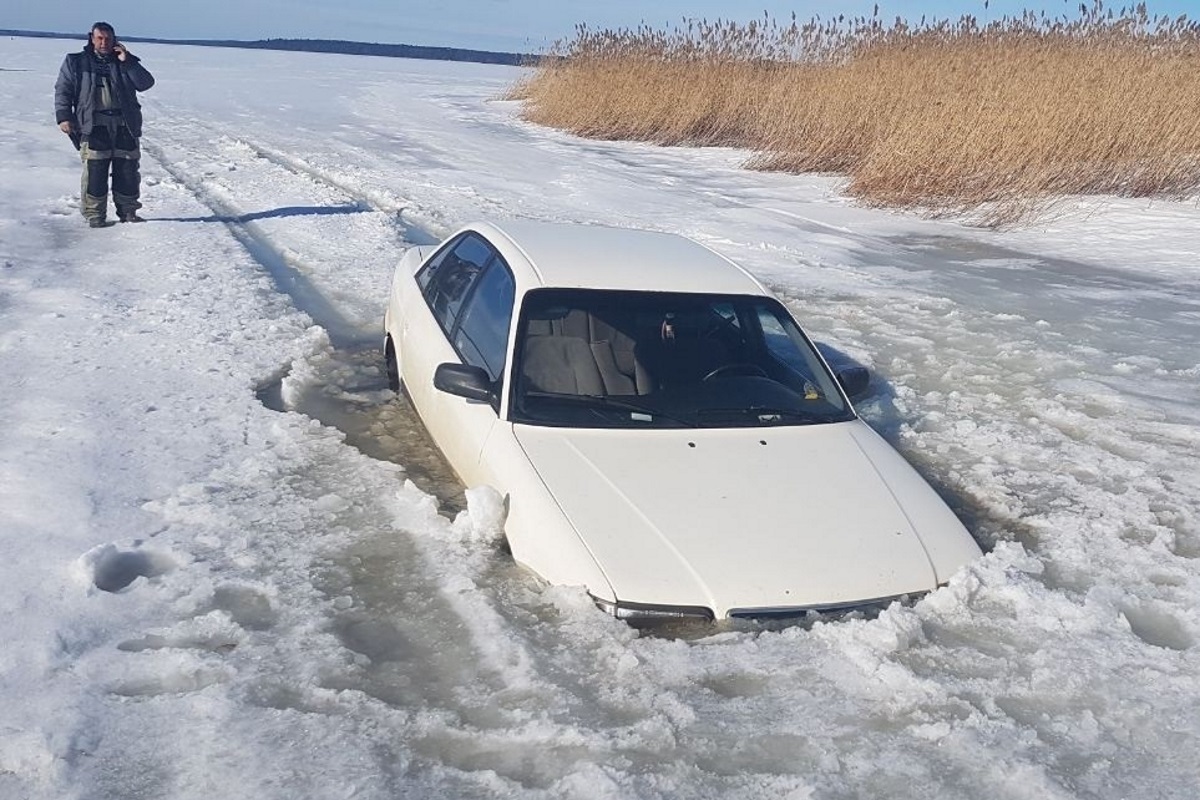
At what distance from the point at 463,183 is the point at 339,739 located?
13.1 meters

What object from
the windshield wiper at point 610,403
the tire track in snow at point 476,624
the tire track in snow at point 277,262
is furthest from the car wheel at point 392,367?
the windshield wiper at point 610,403

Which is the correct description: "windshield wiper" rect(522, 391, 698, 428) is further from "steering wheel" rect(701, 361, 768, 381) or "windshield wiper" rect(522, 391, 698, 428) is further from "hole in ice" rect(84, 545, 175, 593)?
"hole in ice" rect(84, 545, 175, 593)

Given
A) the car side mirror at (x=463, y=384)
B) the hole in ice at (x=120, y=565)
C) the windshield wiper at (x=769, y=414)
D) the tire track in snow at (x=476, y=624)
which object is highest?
the windshield wiper at (x=769, y=414)

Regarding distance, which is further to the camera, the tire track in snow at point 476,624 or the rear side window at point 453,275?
the rear side window at point 453,275

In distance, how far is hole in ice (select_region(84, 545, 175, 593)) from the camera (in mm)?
4230

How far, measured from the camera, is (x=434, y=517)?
4.81m

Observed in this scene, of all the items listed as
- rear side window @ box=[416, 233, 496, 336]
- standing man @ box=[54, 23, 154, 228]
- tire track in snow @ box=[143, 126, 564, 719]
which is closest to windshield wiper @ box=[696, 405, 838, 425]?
tire track in snow @ box=[143, 126, 564, 719]

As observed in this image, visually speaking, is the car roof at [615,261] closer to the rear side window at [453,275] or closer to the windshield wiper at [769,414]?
the rear side window at [453,275]

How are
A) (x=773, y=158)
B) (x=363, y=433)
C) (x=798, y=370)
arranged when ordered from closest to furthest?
(x=798, y=370) < (x=363, y=433) < (x=773, y=158)

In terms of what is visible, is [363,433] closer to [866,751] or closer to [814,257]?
[866,751]

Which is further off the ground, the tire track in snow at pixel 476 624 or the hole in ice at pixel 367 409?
the tire track in snow at pixel 476 624

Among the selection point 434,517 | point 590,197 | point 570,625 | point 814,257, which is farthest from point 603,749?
point 590,197

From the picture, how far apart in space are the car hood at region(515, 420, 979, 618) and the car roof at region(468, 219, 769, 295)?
33.4 inches

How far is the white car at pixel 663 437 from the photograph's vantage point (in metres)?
3.87
